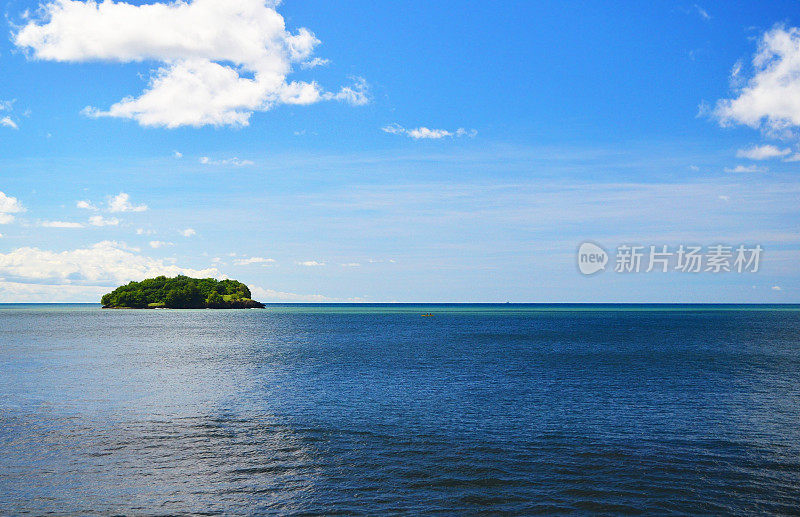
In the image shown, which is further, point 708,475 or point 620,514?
point 708,475

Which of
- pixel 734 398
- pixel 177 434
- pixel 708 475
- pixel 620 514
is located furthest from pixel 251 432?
pixel 734 398

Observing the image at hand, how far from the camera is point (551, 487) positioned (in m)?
23.0

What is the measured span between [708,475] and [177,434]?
2683cm

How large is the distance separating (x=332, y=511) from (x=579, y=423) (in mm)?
18666

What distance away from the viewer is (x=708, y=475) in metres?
24.7

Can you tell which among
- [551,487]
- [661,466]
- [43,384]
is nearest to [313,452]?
[551,487]

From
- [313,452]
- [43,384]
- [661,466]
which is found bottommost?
[43,384]

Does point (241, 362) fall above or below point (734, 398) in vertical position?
below

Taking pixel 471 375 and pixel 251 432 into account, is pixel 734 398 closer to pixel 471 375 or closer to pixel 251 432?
pixel 471 375

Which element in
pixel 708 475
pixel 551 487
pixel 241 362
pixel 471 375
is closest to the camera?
pixel 551 487

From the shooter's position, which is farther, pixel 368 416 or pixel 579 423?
pixel 368 416

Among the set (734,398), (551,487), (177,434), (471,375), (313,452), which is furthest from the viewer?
(471,375)

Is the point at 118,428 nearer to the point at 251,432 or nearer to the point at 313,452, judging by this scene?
the point at 251,432

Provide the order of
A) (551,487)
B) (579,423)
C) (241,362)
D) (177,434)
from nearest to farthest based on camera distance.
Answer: (551,487), (177,434), (579,423), (241,362)
